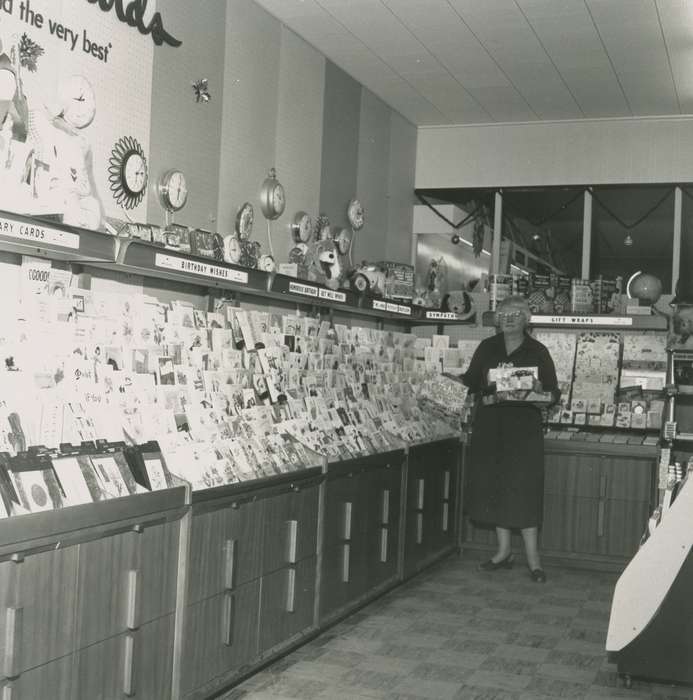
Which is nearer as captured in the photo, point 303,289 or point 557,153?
point 303,289

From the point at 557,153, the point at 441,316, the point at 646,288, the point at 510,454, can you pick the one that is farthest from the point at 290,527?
the point at 557,153

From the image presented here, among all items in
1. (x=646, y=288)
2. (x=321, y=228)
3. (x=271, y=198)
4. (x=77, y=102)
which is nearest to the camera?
(x=77, y=102)

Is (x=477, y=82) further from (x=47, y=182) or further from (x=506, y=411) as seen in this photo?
(x=47, y=182)

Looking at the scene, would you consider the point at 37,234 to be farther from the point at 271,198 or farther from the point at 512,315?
the point at 512,315

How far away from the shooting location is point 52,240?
126 inches

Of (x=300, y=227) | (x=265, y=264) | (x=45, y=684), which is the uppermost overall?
(x=300, y=227)

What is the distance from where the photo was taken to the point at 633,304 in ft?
24.8

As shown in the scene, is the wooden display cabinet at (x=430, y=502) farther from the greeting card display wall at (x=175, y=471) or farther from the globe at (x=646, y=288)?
the globe at (x=646, y=288)

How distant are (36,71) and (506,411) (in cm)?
406

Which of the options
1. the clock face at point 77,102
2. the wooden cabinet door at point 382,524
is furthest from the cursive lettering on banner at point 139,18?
the wooden cabinet door at point 382,524

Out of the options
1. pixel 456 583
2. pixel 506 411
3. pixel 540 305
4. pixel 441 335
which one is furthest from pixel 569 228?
pixel 456 583

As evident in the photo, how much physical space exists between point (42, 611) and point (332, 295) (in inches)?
122

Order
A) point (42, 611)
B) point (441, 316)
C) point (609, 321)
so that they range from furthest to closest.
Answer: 1. point (441, 316)
2. point (609, 321)
3. point (42, 611)

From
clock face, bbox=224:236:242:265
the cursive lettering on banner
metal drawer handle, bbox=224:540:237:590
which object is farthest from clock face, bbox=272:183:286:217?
metal drawer handle, bbox=224:540:237:590
